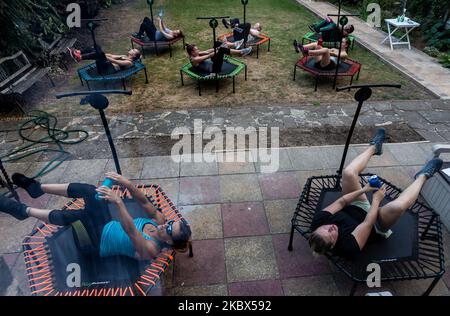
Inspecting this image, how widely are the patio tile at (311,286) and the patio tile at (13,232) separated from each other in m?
3.17

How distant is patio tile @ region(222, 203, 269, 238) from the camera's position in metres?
3.84

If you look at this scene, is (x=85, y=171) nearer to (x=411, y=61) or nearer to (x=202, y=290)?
(x=202, y=290)

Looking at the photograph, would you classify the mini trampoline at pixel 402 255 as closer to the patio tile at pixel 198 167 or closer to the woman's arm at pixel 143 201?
the woman's arm at pixel 143 201

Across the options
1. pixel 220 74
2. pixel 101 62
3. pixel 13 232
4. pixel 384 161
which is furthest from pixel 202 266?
pixel 101 62

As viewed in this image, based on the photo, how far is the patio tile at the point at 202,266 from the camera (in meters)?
3.31

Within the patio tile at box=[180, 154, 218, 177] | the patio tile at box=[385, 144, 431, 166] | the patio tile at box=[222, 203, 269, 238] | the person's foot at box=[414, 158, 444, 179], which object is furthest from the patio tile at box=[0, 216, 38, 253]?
the patio tile at box=[385, 144, 431, 166]

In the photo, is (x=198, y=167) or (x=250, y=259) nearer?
(x=250, y=259)

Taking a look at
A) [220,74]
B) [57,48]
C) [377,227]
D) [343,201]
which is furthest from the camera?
[57,48]

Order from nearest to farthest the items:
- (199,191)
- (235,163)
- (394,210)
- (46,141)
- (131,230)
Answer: (131,230)
(394,210)
(199,191)
(235,163)
(46,141)

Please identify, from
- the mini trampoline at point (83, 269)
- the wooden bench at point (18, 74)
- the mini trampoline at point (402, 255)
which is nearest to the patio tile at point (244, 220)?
the mini trampoline at point (402, 255)

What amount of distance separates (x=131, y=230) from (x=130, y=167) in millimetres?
2341

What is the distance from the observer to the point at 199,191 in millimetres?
4465

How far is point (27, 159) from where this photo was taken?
17.1 ft
